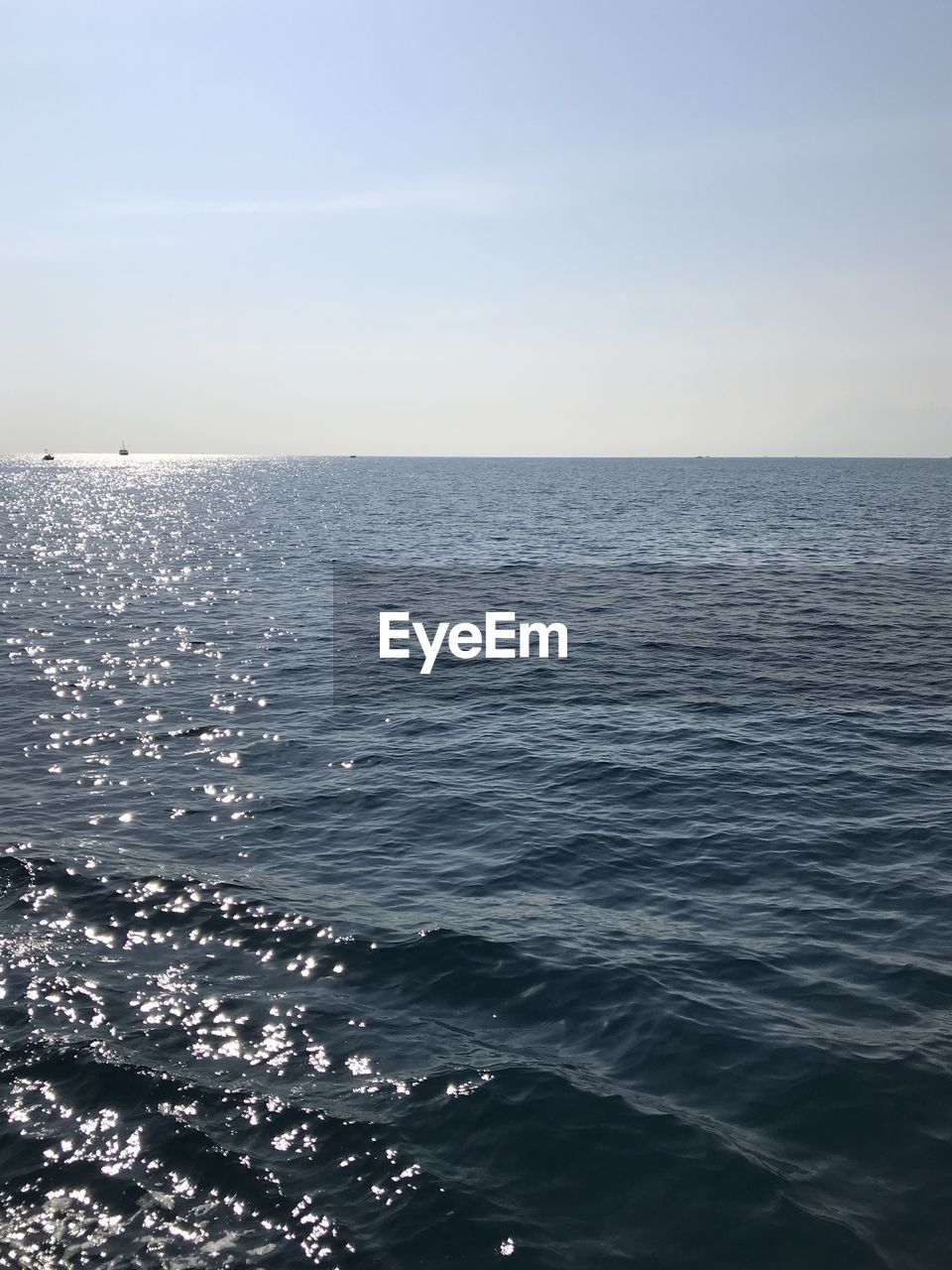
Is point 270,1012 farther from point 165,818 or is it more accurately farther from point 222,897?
point 165,818

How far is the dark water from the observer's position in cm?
1167

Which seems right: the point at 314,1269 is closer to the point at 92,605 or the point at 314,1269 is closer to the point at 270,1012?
the point at 270,1012

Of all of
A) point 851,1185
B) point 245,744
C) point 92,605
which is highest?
point 92,605

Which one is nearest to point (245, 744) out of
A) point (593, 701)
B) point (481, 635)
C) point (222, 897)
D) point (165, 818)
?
point (165, 818)

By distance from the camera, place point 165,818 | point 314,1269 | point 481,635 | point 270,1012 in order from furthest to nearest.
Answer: point 481,635
point 165,818
point 270,1012
point 314,1269

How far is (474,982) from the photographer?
16.8 m

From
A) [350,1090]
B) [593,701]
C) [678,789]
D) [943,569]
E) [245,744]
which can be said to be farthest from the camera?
[943,569]

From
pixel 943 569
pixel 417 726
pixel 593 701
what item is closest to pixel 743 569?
pixel 943 569

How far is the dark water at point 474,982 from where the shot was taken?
11.7m

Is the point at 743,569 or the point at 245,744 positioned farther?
the point at 743,569

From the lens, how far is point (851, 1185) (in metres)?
12.1

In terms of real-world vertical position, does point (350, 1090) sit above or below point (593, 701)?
below

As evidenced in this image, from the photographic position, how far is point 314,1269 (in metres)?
10.7

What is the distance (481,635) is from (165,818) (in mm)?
27172
